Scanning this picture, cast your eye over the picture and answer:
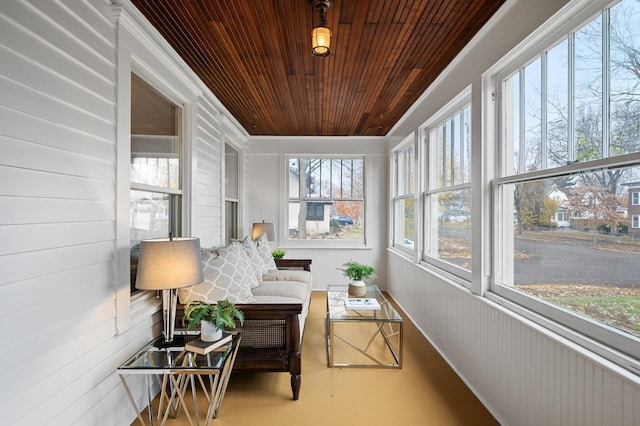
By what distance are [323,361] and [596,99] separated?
267 cm

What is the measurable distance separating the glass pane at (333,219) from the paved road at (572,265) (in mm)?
3633

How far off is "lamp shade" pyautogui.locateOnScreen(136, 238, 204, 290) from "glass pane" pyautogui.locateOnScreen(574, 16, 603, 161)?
2.21 metres

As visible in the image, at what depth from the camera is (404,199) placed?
16.2 ft

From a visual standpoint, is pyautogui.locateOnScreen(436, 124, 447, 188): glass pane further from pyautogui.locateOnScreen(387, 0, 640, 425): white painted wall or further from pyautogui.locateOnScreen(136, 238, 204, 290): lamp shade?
pyautogui.locateOnScreen(136, 238, 204, 290): lamp shade

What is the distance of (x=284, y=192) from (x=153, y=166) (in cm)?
322

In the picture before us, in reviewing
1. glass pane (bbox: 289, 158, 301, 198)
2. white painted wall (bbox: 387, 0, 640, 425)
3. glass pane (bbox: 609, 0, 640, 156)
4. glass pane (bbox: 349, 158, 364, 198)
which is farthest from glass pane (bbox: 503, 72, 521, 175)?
glass pane (bbox: 289, 158, 301, 198)

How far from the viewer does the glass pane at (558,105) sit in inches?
67.4

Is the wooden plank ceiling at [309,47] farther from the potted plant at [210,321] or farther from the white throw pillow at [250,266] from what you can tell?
the potted plant at [210,321]

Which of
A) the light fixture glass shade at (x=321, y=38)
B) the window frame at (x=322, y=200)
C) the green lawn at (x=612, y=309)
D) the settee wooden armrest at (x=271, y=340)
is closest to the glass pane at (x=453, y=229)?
the green lawn at (x=612, y=309)

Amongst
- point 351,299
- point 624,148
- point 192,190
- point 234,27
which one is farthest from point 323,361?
point 234,27

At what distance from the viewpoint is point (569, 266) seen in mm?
1690

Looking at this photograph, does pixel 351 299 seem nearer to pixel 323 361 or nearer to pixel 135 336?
pixel 323 361

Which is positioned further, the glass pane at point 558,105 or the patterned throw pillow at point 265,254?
the patterned throw pillow at point 265,254

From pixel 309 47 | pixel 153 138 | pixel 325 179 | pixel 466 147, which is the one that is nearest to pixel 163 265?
pixel 153 138
